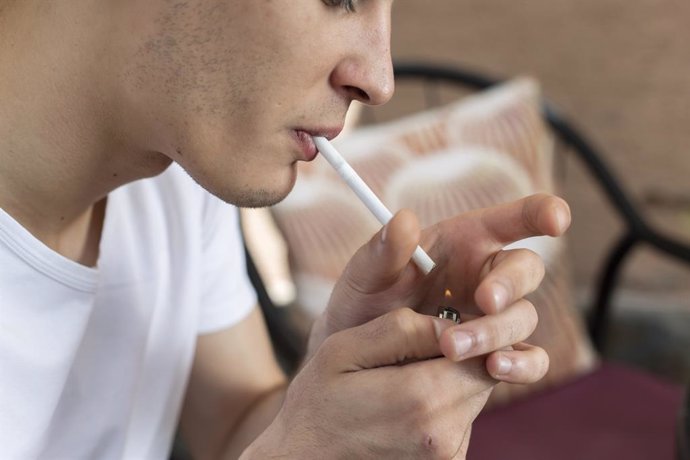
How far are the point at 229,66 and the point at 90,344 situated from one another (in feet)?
1.14

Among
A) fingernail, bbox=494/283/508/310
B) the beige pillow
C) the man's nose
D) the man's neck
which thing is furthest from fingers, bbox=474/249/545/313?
the beige pillow

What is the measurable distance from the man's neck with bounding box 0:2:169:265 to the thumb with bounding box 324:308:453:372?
0.31m

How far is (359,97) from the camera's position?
75cm

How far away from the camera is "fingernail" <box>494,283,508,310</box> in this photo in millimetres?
608

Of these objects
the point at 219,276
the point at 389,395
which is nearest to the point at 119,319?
the point at 219,276

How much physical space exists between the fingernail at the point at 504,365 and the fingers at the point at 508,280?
36mm

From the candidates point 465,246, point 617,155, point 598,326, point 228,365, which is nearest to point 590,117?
point 617,155

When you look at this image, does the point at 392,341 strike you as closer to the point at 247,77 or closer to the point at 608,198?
the point at 247,77

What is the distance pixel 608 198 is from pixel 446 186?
383mm

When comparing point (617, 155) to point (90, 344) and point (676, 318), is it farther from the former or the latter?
point (90, 344)

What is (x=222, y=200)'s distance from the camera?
804mm

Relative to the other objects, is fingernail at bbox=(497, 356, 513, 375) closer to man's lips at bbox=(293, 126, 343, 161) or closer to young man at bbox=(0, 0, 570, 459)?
young man at bbox=(0, 0, 570, 459)

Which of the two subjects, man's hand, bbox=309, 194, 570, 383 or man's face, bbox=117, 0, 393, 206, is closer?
man's hand, bbox=309, 194, 570, 383

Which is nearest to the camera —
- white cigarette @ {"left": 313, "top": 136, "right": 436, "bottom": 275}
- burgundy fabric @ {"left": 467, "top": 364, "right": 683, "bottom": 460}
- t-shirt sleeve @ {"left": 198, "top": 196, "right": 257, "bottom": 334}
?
white cigarette @ {"left": 313, "top": 136, "right": 436, "bottom": 275}
